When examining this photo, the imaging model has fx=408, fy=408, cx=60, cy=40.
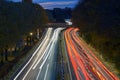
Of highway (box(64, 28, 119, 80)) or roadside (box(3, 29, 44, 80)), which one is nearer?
highway (box(64, 28, 119, 80))

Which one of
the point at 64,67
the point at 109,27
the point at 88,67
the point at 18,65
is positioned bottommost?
the point at 18,65

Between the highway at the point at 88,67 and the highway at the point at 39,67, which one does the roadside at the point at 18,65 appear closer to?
the highway at the point at 39,67

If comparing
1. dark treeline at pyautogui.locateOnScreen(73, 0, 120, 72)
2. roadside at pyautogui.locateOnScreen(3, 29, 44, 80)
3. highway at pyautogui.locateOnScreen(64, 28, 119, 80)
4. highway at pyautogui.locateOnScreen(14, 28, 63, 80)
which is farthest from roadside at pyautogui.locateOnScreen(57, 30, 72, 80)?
dark treeline at pyautogui.locateOnScreen(73, 0, 120, 72)

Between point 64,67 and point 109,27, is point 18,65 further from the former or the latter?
point 109,27

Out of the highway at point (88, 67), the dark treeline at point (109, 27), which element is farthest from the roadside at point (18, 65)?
the dark treeline at point (109, 27)

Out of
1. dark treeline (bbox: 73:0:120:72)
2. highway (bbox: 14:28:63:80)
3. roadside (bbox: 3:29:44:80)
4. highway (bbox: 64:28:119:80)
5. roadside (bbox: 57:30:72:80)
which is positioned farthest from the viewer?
highway (bbox: 14:28:63:80)

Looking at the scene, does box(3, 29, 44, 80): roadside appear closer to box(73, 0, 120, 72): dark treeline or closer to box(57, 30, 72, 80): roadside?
box(57, 30, 72, 80): roadside

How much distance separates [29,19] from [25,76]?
4223 centimetres

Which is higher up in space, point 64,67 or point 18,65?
point 64,67

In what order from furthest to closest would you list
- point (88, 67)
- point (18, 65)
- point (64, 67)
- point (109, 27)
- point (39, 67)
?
point (39, 67)
point (18, 65)
point (64, 67)
point (88, 67)
point (109, 27)

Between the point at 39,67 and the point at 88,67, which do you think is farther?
the point at 39,67

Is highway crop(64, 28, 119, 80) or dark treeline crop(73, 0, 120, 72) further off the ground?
dark treeline crop(73, 0, 120, 72)

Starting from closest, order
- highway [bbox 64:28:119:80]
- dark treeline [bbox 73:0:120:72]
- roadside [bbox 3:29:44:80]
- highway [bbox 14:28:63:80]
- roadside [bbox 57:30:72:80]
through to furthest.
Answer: highway [bbox 64:28:119:80], roadside [bbox 57:30:72:80], dark treeline [bbox 73:0:120:72], roadside [bbox 3:29:44:80], highway [bbox 14:28:63:80]

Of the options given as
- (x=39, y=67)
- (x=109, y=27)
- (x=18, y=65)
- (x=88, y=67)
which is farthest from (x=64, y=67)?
(x=109, y=27)
